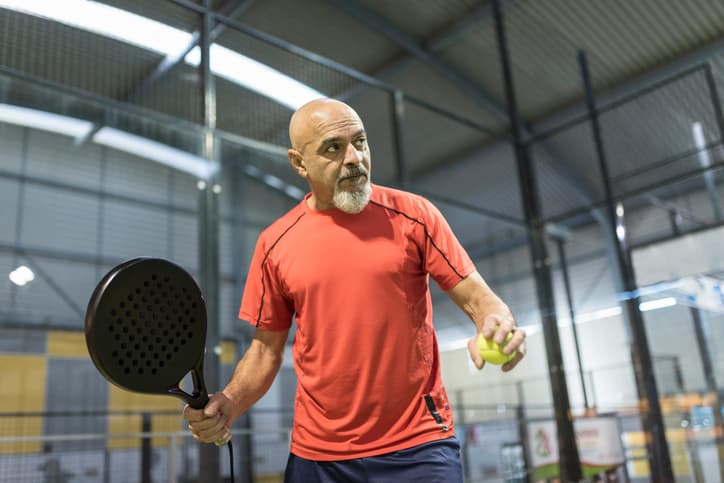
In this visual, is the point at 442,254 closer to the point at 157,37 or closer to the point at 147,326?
the point at 147,326

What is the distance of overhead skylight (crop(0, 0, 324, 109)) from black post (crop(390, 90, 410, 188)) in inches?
31.9

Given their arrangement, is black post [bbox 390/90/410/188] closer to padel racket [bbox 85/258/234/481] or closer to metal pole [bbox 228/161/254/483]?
metal pole [bbox 228/161/254/483]

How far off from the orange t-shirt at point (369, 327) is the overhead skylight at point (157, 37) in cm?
247

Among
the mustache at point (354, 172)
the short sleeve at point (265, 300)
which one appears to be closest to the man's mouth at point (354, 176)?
the mustache at point (354, 172)

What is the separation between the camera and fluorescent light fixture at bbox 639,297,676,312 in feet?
14.0

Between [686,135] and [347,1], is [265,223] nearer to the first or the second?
[686,135]

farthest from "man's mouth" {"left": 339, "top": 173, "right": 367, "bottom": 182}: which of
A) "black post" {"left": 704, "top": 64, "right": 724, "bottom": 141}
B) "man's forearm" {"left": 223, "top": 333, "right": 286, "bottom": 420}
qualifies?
"black post" {"left": 704, "top": 64, "right": 724, "bottom": 141}

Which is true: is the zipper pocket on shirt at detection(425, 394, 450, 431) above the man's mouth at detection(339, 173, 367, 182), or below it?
below

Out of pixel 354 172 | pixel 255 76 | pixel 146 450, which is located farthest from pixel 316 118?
pixel 146 450

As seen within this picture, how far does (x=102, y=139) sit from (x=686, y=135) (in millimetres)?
3719

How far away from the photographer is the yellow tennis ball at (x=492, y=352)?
989mm

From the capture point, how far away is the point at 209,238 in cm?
333

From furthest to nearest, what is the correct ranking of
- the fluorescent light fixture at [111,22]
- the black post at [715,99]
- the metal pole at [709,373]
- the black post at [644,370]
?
the black post at [715,99] → the black post at [644,370] → the metal pole at [709,373] → the fluorescent light fixture at [111,22]

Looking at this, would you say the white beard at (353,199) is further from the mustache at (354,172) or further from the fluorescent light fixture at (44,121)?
the fluorescent light fixture at (44,121)
